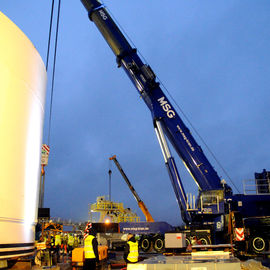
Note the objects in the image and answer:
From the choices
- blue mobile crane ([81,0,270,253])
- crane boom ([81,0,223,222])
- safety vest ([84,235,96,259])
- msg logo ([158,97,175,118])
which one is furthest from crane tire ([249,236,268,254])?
safety vest ([84,235,96,259])

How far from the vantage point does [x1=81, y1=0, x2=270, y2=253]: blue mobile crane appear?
48.6ft

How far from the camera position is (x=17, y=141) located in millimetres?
3199

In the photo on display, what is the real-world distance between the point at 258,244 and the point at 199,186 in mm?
4392

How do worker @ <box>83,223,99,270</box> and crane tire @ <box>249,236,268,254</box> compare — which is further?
crane tire @ <box>249,236,268,254</box>

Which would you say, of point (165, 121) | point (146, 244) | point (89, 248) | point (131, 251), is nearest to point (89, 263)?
point (89, 248)

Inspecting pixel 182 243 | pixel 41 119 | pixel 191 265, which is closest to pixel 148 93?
pixel 182 243

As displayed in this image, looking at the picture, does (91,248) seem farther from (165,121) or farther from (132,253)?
(165,121)

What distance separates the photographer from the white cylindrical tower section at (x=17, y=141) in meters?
2.99

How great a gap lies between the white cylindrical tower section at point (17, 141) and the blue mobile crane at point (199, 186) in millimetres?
11531

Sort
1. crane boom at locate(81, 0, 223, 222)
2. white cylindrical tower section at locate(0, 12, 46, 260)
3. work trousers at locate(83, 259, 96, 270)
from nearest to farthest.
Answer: white cylindrical tower section at locate(0, 12, 46, 260)
work trousers at locate(83, 259, 96, 270)
crane boom at locate(81, 0, 223, 222)

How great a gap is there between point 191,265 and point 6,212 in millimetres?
4001

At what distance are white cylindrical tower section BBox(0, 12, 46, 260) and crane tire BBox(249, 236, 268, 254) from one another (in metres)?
13.6

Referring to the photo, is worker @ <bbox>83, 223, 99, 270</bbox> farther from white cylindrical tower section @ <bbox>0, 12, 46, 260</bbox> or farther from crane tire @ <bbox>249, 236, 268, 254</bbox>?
crane tire @ <bbox>249, 236, 268, 254</bbox>

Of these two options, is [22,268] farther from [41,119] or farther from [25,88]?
[25,88]
